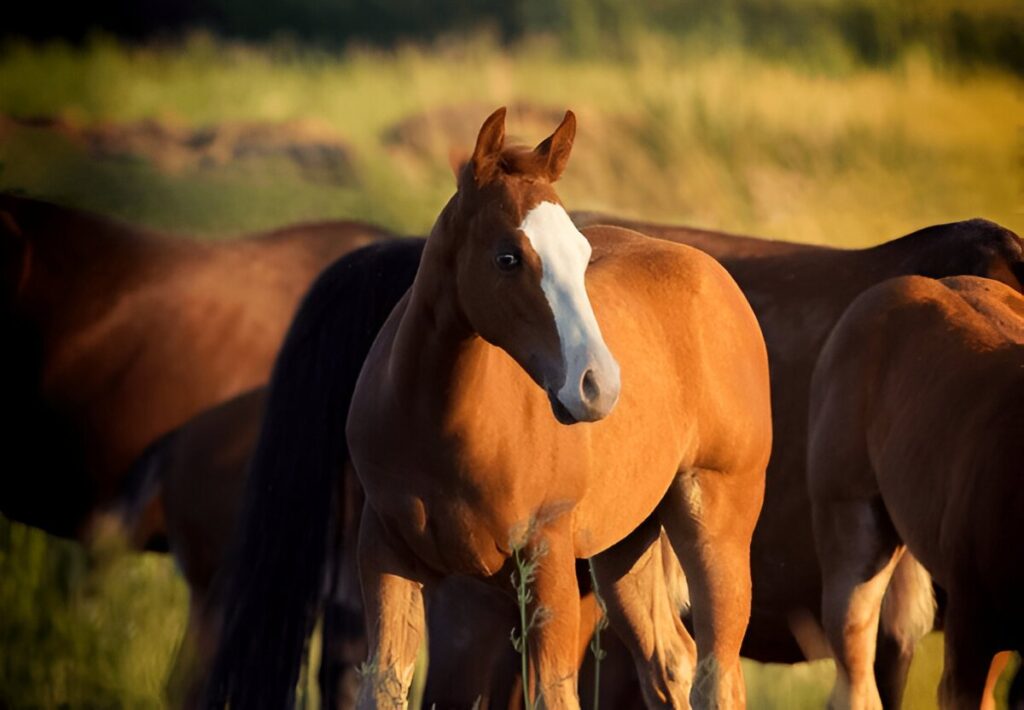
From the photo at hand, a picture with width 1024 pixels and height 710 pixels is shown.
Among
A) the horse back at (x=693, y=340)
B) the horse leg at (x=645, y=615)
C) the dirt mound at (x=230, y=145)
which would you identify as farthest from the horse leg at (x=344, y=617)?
the dirt mound at (x=230, y=145)

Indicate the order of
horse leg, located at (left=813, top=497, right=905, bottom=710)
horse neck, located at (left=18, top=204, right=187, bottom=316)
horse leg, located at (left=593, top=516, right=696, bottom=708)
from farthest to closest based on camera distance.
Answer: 1. horse neck, located at (left=18, top=204, right=187, bottom=316)
2. horse leg, located at (left=813, top=497, right=905, bottom=710)
3. horse leg, located at (left=593, top=516, right=696, bottom=708)

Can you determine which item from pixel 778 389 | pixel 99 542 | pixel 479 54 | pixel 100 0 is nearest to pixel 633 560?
pixel 778 389

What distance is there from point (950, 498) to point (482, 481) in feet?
4.51

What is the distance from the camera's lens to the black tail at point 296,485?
5602 millimetres

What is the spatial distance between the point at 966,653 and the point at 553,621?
113 centimetres

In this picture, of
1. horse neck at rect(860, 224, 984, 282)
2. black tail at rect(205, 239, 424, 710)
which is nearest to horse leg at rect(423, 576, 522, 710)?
black tail at rect(205, 239, 424, 710)

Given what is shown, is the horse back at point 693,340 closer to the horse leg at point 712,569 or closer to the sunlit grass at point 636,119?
the horse leg at point 712,569

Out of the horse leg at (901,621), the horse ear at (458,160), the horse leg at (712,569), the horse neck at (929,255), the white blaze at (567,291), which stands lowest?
the horse leg at (901,621)

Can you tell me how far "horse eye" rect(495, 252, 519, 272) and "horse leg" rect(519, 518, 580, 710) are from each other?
0.57 m

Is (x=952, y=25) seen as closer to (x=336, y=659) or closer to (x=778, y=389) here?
(x=778, y=389)

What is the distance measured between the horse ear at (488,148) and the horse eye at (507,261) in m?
0.17

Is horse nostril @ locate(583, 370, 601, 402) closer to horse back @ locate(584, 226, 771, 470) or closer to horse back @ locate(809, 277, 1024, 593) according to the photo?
horse back @ locate(584, 226, 771, 470)

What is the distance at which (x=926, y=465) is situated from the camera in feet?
16.6

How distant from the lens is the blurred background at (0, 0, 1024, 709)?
952cm
